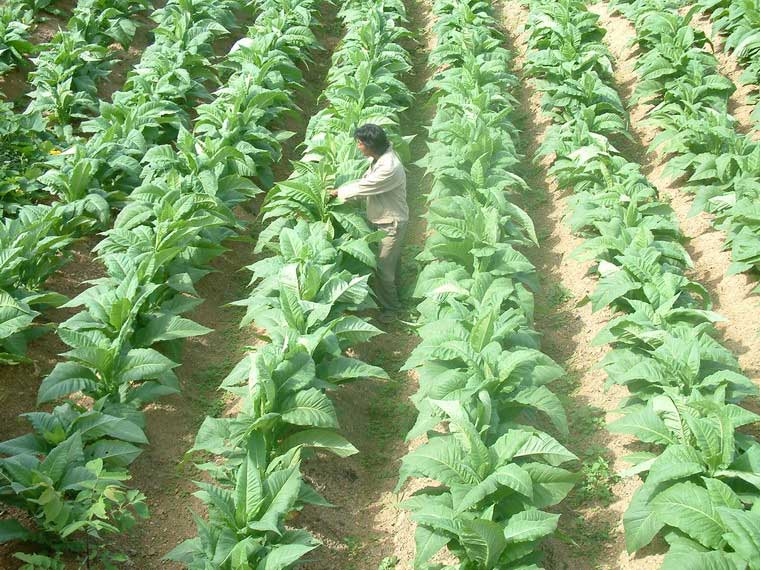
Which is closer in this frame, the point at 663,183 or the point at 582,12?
the point at 663,183

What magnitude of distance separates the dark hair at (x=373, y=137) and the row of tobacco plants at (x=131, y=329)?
139 cm

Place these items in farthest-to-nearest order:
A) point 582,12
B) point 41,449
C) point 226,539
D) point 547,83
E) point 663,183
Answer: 1. point 582,12
2. point 547,83
3. point 663,183
4. point 41,449
5. point 226,539

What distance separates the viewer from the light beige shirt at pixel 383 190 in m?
6.87

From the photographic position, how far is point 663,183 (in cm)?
849

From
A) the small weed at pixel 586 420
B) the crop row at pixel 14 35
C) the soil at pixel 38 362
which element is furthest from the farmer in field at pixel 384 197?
the crop row at pixel 14 35

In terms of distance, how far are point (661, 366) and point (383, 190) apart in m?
2.75

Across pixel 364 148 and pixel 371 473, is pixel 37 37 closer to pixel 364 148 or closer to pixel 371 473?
pixel 364 148

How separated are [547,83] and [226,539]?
23.8 ft

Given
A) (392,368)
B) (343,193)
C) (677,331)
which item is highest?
(343,193)

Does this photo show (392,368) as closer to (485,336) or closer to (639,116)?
(485,336)

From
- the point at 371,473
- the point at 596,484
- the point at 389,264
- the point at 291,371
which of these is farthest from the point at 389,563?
the point at 389,264

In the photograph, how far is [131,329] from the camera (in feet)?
18.7

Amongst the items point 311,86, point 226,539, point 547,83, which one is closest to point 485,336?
point 226,539

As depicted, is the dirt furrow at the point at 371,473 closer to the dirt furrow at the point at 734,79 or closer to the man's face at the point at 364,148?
the man's face at the point at 364,148
